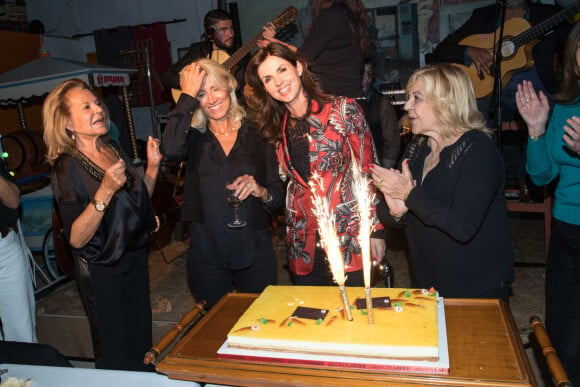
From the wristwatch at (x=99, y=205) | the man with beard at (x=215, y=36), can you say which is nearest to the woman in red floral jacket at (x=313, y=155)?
the wristwatch at (x=99, y=205)

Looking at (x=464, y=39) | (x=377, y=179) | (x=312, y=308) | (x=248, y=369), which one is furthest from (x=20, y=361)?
(x=464, y=39)

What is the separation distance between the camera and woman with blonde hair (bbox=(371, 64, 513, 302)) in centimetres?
199

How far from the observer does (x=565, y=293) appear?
2301 millimetres

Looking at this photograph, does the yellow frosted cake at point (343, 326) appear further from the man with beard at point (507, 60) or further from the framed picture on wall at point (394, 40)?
the framed picture on wall at point (394, 40)

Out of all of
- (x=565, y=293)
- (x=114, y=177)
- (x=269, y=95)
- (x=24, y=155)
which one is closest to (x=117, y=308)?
(x=114, y=177)

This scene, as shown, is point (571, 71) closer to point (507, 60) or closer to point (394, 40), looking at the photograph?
point (507, 60)

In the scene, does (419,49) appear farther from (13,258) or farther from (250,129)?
(13,258)

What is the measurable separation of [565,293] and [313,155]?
154cm

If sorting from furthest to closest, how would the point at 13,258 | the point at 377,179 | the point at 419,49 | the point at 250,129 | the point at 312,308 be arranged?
the point at 419,49 → the point at 13,258 → the point at 250,129 → the point at 377,179 → the point at 312,308

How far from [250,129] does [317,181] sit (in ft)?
1.78

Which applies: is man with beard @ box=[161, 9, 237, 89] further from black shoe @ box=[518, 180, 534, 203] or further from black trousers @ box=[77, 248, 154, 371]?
black shoe @ box=[518, 180, 534, 203]

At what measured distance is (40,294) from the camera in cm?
522

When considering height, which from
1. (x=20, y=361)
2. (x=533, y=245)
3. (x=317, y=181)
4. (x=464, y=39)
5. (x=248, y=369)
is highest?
(x=464, y=39)

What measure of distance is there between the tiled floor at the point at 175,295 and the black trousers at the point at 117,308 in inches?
62.8
